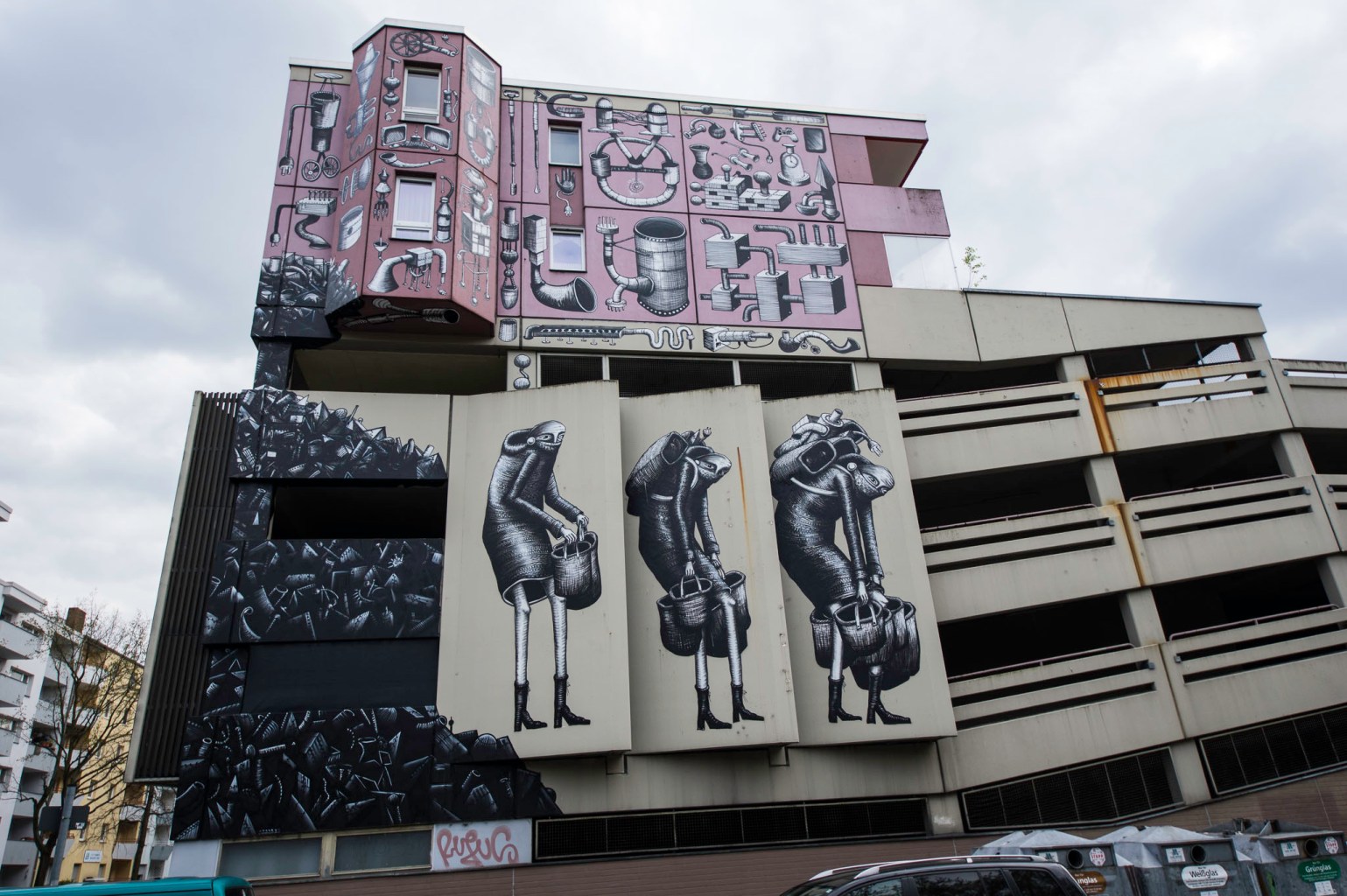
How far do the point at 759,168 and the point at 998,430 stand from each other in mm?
9443

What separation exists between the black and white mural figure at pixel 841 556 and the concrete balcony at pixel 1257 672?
6.46 m

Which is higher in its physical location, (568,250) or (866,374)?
(568,250)

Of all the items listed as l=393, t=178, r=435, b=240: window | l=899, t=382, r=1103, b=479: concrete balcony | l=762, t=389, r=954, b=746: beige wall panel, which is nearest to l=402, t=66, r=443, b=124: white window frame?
l=393, t=178, r=435, b=240: window

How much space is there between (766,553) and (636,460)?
11.5 feet

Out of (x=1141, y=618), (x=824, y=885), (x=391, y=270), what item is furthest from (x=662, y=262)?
(x=824, y=885)

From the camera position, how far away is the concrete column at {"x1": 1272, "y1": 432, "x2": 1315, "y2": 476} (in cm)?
2144

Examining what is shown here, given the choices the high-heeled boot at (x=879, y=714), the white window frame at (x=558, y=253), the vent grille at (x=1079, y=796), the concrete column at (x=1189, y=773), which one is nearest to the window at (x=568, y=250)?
the white window frame at (x=558, y=253)

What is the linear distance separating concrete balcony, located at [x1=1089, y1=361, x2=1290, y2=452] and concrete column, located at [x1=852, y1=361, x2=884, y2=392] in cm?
548

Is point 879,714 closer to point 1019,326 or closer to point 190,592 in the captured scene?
point 1019,326

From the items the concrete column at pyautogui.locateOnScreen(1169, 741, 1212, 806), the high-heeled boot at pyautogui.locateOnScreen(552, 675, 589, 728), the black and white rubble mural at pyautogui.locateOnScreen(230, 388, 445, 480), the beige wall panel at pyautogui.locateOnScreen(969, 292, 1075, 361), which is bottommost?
the concrete column at pyautogui.locateOnScreen(1169, 741, 1212, 806)

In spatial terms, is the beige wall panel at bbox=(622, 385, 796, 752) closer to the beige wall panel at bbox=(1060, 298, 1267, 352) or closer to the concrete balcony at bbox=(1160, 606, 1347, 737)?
the concrete balcony at bbox=(1160, 606, 1347, 737)

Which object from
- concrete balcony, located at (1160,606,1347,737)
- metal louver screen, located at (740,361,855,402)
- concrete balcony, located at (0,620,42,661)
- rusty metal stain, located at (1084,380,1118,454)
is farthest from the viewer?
concrete balcony, located at (0,620,42,661)

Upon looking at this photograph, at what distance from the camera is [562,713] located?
52.5 feet

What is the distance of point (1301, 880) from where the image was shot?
1032 centimetres
